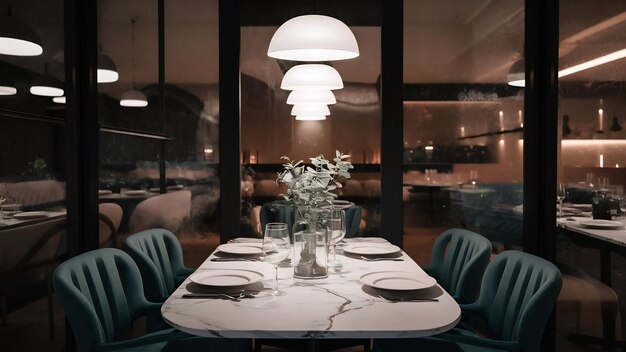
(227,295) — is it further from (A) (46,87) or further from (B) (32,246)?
(A) (46,87)

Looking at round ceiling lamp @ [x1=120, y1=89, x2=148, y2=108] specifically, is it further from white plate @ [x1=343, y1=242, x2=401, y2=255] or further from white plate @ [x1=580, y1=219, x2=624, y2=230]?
white plate @ [x1=580, y1=219, x2=624, y2=230]

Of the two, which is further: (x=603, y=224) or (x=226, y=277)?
(x=603, y=224)

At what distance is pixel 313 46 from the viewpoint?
202 centimetres

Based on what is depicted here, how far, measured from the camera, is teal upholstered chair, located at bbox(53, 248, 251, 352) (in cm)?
168

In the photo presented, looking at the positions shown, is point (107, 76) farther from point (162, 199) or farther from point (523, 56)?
point (523, 56)

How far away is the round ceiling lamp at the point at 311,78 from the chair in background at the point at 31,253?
1.30m

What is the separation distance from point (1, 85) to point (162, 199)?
4.79 ft

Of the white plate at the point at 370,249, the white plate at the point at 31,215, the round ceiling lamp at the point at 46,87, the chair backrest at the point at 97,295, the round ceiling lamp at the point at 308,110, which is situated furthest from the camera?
the round ceiling lamp at the point at 308,110

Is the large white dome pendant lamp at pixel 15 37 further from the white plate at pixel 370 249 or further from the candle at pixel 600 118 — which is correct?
the candle at pixel 600 118

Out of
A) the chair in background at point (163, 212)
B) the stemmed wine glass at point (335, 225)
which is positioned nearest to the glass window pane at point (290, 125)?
the chair in background at point (163, 212)

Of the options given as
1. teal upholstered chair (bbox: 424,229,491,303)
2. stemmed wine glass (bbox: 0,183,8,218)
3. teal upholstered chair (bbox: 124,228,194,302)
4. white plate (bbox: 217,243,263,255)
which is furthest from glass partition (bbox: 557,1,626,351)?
stemmed wine glass (bbox: 0,183,8,218)

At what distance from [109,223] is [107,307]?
104 centimetres

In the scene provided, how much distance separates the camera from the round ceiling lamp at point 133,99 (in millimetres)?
3003

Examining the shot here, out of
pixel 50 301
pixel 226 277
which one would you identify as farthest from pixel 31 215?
pixel 226 277
